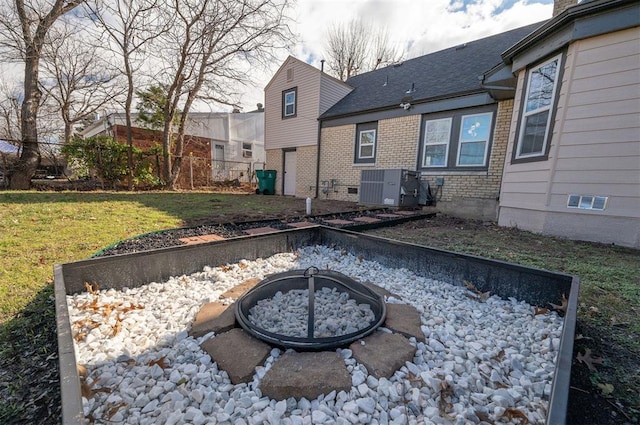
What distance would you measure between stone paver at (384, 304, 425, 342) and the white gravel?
0.05 metres

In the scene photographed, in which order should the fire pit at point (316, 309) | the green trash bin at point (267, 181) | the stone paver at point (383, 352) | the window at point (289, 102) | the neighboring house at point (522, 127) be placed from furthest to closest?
the green trash bin at point (267, 181)
the window at point (289, 102)
the neighboring house at point (522, 127)
the fire pit at point (316, 309)
the stone paver at point (383, 352)

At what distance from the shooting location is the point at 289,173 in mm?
10672

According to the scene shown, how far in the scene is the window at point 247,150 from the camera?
17828 mm

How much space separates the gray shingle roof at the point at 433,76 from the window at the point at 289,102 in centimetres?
156

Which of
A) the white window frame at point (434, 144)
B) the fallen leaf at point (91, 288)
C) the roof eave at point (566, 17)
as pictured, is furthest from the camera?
the white window frame at point (434, 144)

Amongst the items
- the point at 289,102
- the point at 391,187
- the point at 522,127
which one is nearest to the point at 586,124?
Result: the point at 522,127

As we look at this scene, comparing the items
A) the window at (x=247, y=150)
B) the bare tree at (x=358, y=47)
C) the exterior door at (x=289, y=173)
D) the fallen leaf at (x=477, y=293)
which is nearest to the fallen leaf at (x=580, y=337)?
the fallen leaf at (x=477, y=293)

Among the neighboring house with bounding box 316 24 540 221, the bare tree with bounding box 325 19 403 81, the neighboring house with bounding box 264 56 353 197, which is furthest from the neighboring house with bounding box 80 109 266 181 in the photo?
the neighboring house with bounding box 316 24 540 221

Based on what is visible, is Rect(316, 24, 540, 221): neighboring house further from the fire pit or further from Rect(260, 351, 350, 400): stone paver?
Rect(260, 351, 350, 400): stone paver

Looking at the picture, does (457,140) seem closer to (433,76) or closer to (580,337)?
(433,76)

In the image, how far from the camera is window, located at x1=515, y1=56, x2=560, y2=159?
3969 mm

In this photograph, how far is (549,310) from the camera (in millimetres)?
1790

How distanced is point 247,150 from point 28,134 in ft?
36.3

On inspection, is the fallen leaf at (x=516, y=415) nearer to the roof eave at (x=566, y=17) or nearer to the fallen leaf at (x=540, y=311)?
the fallen leaf at (x=540, y=311)
